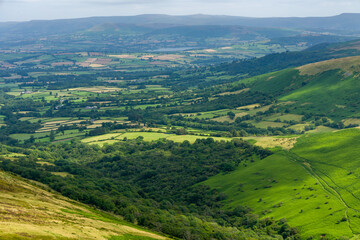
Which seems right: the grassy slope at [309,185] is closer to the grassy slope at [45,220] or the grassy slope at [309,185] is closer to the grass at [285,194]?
the grass at [285,194]

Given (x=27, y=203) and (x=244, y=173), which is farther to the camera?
(x=244, y=173)

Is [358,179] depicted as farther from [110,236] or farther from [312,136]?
[110,236]

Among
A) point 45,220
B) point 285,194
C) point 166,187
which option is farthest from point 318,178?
point 45,220

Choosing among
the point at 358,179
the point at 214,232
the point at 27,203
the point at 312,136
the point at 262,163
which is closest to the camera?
the point at 27,203

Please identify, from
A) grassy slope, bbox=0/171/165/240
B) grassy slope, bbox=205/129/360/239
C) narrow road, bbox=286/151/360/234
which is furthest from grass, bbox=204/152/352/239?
grassy slope, bbox=0/171/165/240

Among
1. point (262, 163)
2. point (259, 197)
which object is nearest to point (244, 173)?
point (262, 163)

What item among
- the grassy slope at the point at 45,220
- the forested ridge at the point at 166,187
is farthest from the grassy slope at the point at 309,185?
the grassy slope at the point at 45,220
